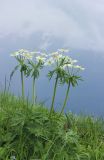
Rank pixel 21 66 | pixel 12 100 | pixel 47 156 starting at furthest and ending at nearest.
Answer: pixel 12 100 → pixel 21 66 → pixel 47 156

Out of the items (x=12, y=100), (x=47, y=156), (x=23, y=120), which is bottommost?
(x=47, y=156)

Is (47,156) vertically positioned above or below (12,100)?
below

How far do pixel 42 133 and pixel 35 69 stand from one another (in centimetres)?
81

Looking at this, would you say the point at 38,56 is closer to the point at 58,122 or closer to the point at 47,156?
the point at 58,122

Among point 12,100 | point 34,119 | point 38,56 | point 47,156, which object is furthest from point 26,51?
point 12,100

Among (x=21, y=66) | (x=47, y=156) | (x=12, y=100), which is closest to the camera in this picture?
(x=47, y=156)

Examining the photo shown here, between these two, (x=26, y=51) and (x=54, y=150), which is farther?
(x=26, y=51)

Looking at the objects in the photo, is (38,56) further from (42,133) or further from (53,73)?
(42,133)

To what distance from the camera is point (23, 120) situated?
598 cm

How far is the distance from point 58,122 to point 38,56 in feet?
2.84

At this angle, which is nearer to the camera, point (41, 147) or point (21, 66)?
point (41, 147)

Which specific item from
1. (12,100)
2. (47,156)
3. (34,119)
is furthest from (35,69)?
(12,100)

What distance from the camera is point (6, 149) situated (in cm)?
601

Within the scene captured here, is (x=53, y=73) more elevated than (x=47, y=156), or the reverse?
(x=53, y=73)
